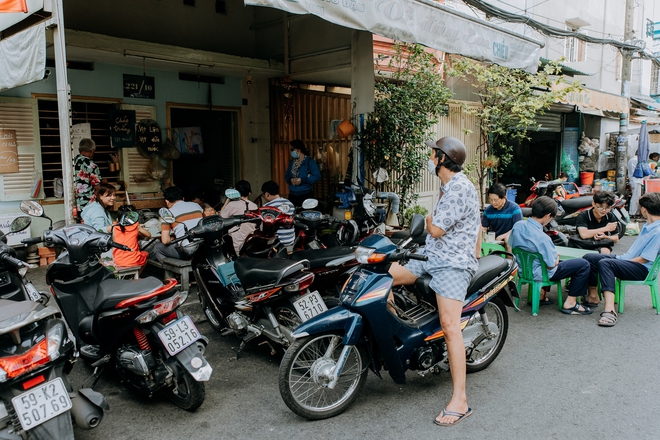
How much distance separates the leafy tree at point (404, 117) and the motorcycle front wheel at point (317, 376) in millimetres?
4807

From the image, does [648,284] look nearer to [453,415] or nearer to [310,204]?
[453,415]

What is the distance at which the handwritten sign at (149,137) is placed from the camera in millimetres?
8531

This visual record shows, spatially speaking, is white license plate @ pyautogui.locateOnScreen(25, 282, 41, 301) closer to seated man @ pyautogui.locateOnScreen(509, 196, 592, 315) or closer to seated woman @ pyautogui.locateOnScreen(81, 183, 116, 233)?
seated woman @ pyautogui.locateOnScreen(81, 183, 116, 233)

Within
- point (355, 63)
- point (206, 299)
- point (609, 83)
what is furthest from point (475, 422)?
point (609, 83)

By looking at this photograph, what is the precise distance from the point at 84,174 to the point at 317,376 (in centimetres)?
533

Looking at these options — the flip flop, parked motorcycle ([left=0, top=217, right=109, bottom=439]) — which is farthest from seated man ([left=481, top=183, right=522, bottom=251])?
parked motorcycle ([left=0, top=217, right=109, bottom=439])

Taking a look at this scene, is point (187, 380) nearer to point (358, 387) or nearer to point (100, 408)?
point (100, 408)

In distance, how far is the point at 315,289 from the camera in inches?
197

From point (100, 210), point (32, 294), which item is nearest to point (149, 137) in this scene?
point (100, 210)

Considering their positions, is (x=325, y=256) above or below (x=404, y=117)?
below

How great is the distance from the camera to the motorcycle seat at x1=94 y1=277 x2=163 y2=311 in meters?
3.45

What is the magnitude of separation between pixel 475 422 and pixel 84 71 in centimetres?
741

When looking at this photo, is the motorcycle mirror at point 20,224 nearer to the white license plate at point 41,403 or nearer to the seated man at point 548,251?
the white license plate at point 41,403

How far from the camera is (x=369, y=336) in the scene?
3689 mm
